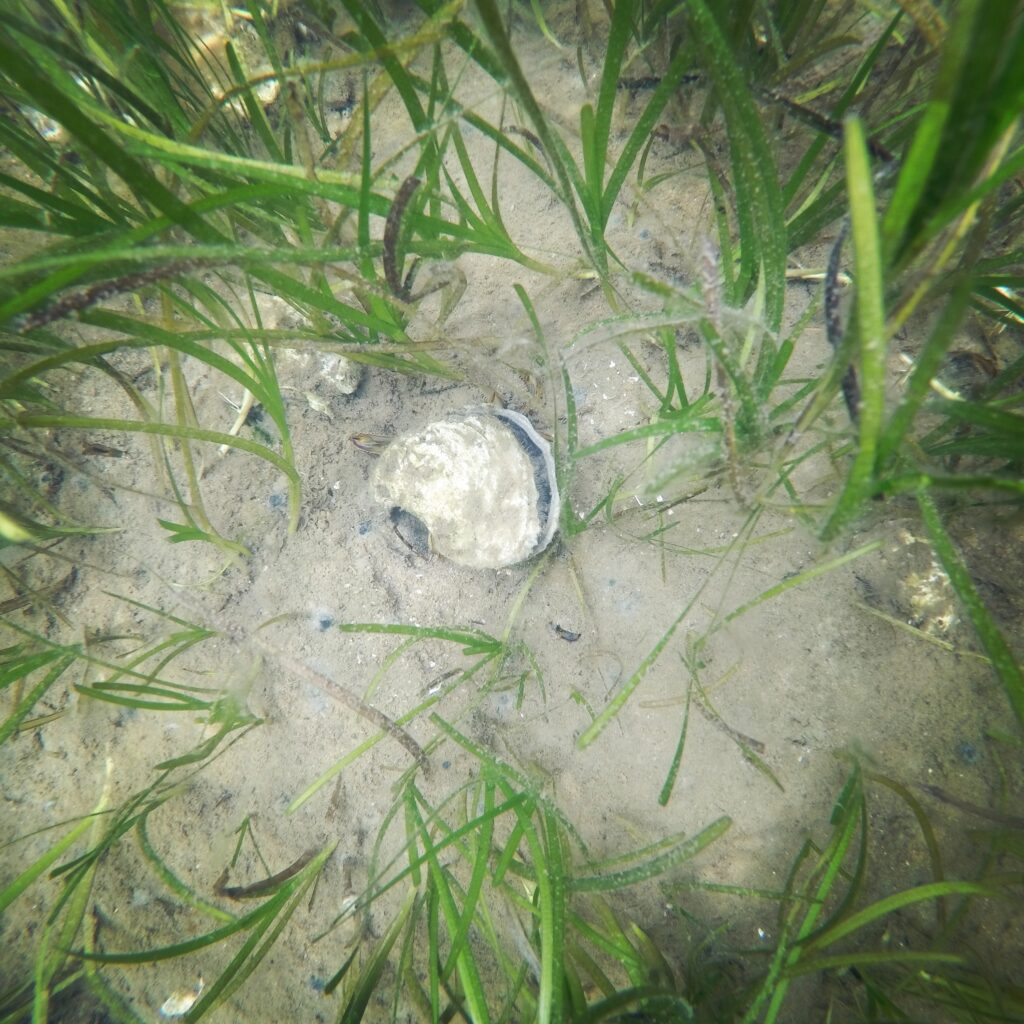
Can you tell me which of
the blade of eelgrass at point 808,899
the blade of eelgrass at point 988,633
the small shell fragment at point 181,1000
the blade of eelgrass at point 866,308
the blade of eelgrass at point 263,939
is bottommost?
the small shell fragment at point 181,1000

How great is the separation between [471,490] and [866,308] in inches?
60.7

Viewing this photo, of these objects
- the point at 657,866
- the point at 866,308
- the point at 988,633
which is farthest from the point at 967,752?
the point at 866,308

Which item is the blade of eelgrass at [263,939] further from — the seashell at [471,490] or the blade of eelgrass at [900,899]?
the blade of eelgrass at [900,899]

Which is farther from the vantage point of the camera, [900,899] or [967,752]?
[967,752]

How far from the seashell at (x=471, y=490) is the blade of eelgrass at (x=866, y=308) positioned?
4.26 ft

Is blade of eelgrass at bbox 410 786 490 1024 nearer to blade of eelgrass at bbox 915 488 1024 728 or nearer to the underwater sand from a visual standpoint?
the underwater sand

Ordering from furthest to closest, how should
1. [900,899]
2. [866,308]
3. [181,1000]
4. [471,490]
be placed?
1. [181,1000]
2. [471,490]
3. [900,899]
4. [866,308]

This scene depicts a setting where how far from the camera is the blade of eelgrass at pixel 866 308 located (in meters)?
0.90

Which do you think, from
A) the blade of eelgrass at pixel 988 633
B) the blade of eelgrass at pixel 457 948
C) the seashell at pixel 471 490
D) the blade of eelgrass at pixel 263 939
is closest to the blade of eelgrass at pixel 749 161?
the blade of eelgrass at pixel 988 633

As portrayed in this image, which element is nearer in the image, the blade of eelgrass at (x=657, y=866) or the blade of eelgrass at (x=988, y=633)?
the blade of eelgrass at (x=988, y=633)

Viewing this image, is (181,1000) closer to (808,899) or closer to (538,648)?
(538,648)

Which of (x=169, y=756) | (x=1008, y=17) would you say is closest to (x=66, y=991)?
(x=169, y=756)

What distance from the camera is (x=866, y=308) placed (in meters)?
0.97

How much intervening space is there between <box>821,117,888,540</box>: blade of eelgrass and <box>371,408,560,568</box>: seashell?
1299 mm
